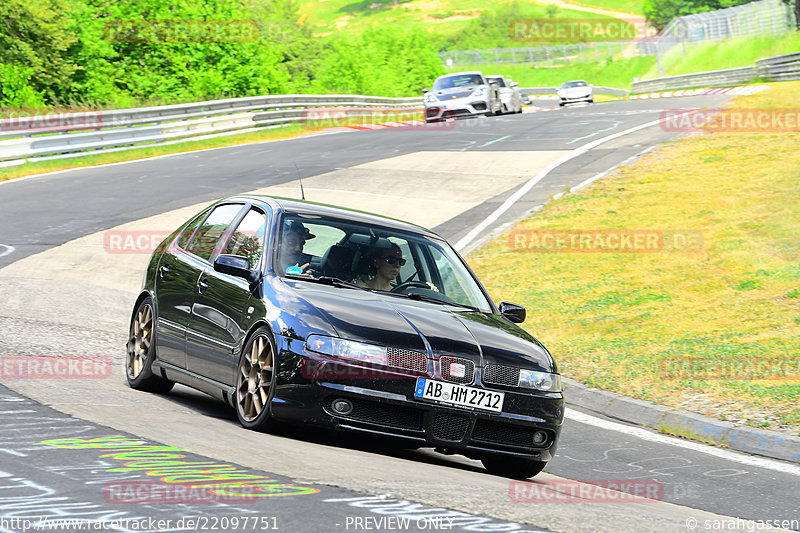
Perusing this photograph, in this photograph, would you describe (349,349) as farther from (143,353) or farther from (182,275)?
(143,353)

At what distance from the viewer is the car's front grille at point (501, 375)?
6.29 meters

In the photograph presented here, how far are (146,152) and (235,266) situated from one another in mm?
23674

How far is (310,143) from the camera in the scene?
102 ft

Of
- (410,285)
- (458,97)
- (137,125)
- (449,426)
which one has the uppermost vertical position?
(137,125)

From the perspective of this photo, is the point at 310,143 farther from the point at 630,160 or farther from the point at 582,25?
the point at 582,25

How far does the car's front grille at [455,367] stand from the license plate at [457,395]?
0.12 ft

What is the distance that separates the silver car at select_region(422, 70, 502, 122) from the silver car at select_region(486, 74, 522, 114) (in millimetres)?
2479

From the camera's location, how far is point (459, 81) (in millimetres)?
38125

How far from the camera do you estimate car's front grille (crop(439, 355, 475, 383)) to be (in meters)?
6.17

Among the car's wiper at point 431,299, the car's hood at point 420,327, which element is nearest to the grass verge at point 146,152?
the car's wiper at point 431,299

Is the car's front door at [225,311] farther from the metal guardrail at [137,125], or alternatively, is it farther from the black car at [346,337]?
the metal guardrail at [137,125]

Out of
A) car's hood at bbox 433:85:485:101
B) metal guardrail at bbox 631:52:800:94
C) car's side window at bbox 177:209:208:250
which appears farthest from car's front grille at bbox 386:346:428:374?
metal guardrail at bbox 631:52:800:94

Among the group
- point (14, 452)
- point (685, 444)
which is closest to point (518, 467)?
point (685, 444)

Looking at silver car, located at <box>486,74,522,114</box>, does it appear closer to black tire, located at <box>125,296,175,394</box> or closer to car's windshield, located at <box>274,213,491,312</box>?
black tire, located at <box>125,296,175,394</box>
